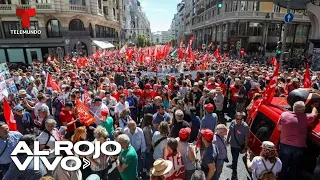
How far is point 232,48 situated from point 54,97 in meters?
35.9

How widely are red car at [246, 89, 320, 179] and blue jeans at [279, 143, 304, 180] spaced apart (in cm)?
11

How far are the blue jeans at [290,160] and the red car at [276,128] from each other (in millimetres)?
109

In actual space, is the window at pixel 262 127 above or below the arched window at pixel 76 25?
below

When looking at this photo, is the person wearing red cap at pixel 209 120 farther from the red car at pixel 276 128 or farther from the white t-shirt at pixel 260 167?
the white t-shirt at pixel 260 167

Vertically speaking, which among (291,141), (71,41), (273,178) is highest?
(71,41)

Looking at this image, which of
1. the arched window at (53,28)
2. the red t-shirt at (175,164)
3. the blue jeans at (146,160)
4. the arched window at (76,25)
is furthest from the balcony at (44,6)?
the red t-shirt at (175,164)

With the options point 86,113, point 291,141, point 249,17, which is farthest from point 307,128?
point 249,17

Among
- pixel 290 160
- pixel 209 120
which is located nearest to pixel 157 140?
pixel 209 120

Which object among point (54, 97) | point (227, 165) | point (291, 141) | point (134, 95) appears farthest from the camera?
point (134, 95)

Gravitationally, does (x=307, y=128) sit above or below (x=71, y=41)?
below

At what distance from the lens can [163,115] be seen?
5539mm

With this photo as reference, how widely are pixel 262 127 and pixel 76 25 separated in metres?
30.7

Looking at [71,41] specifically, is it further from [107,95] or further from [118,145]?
[118,145]

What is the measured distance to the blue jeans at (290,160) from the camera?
373 centimetres
